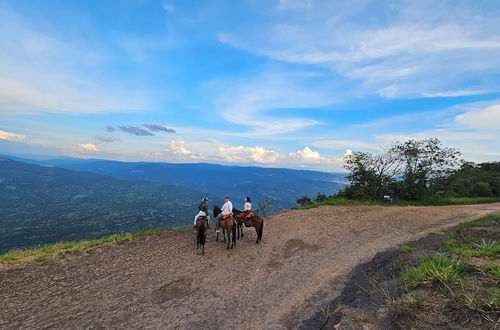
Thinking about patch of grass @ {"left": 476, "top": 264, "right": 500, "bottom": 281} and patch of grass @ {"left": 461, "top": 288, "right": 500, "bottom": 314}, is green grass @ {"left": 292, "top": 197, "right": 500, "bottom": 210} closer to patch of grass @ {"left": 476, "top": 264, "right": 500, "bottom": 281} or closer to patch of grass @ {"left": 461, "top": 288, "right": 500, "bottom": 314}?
patch of grass @ {"left": 476, "top": 264, "right": 500, "bottom": 281}

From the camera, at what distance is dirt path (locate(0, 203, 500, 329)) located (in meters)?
6.67

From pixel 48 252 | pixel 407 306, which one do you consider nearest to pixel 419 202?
pixel 407 306

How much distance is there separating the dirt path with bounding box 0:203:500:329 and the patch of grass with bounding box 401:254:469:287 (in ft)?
8.77

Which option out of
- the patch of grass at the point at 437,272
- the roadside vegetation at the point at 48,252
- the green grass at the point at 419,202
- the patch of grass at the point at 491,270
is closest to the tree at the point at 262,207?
the green grass at the point at 419,202

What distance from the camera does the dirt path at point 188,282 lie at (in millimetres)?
6672

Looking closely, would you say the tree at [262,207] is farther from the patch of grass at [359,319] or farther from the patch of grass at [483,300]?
the patch of grass at [483,300]

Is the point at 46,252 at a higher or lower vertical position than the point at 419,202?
lower

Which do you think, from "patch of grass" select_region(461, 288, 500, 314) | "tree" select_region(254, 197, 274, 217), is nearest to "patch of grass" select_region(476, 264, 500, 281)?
"patch of grass" select_region(461, 288, 500, 314)

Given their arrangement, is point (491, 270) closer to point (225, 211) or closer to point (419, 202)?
point (225, 211)

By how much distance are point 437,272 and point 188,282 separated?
7.35m

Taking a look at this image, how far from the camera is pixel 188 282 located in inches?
336

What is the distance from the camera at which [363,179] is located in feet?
82.1

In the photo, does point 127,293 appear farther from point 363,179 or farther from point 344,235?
point 363,179

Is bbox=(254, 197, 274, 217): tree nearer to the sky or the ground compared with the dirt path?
nearer to the sky
